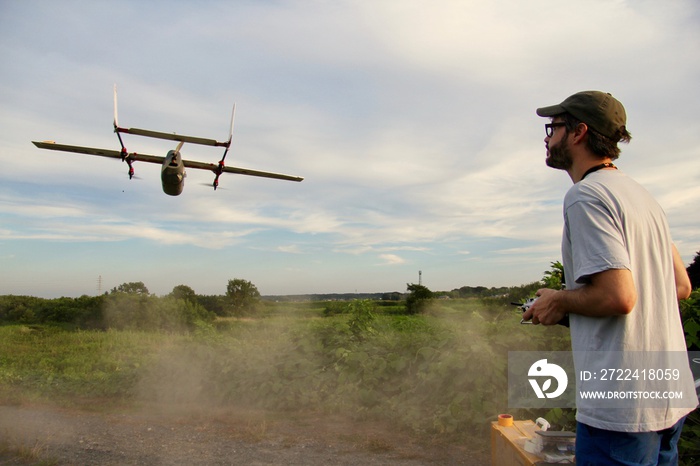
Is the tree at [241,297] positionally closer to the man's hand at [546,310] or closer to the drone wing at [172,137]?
the drone wing at [172,137]

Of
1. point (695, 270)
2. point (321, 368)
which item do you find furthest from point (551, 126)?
point (695, 270)

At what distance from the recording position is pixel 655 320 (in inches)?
64.8

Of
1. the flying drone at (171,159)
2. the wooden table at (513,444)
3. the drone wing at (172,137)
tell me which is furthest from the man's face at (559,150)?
the drone wing at (172,137)

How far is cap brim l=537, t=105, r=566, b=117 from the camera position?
1.88 metres

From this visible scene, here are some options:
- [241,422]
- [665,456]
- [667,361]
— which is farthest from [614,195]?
[241,422]

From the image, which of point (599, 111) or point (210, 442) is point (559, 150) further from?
point (210, 442)

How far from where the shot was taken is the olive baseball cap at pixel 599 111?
5.86ft

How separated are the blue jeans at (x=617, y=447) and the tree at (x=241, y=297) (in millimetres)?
11166

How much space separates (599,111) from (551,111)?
190mm

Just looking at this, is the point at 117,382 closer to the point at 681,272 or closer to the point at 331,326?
the point at 331,326

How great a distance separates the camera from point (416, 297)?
11.1m

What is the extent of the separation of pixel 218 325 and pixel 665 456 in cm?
1048

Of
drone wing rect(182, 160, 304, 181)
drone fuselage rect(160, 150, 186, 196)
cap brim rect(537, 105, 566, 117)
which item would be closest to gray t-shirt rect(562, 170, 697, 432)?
cap brim rect(537, 105, 566, 117)

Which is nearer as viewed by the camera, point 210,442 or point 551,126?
point 551,126
